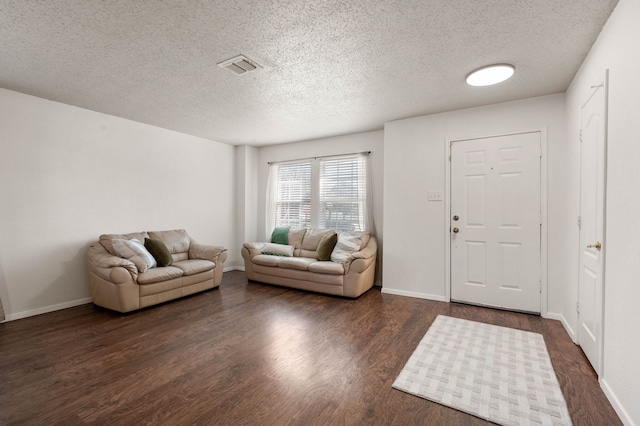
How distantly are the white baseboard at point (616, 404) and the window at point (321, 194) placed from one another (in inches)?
129

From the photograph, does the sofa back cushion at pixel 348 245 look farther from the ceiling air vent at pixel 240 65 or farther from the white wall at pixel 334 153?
the ceiling air vent at pixel 240 65

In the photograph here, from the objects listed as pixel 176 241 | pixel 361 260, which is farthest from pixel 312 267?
pixel 176 241

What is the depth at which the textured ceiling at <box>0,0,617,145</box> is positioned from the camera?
1964 mm

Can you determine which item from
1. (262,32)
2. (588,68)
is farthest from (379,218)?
(262,32)

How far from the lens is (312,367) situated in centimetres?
228

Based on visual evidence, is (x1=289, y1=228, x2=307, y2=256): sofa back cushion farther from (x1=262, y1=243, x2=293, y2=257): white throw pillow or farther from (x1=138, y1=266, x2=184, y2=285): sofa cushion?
(x1=138, y1=266, x2=184, y2=285): sofa cushion

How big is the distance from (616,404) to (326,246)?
11.0ft

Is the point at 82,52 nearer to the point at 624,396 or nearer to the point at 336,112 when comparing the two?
the point at 336,112

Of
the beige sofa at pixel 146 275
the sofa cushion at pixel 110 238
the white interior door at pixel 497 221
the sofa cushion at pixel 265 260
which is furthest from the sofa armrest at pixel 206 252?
the white interior door at pixel 497 221

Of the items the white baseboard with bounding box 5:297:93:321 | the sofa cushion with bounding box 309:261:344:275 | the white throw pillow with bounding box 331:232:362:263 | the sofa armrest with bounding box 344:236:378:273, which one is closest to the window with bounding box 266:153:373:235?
the white throw pillow with bounding box 331:232:362:263

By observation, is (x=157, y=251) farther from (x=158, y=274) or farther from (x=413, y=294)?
(x=413, y=294)

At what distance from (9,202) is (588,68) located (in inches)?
235

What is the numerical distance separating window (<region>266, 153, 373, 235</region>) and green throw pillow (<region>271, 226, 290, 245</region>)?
331mm

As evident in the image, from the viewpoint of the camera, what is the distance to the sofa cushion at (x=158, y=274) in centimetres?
357
